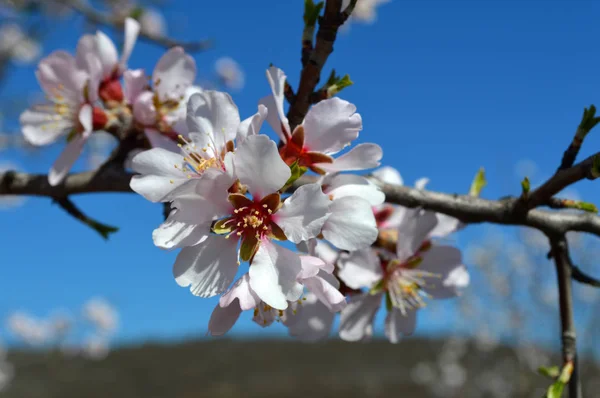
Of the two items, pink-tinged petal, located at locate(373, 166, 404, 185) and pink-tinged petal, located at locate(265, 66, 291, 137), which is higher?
pink-tinged petal, located at locate(373, 166, 404, 185)

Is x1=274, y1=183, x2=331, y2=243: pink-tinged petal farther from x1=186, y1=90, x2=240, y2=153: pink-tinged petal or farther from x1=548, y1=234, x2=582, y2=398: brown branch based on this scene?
x1=548, y1=234, x2=582, y2=398: brown branch

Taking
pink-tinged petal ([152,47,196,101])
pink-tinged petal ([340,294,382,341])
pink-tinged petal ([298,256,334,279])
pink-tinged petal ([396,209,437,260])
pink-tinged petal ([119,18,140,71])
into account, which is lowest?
pink-tinged petal ([298,256,334,279])

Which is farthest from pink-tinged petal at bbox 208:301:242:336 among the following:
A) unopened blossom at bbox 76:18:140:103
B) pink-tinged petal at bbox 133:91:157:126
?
unopened blossom at bbox 76:18:140:103

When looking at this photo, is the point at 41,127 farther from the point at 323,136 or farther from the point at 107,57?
the point at 323,136

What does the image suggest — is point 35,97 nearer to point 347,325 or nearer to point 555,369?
point 347,325

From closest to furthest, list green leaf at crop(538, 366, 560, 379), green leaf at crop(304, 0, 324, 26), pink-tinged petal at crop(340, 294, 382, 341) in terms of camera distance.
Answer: green leaf at crop(304, 0, 324, 26) < green leaf at crop(538, 366, 560, 379) < pink-tinged petal at crop(340, 294, 382, 341)

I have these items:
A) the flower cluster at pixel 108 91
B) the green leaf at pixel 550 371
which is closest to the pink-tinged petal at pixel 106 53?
the flower cluster at pixel 108 91

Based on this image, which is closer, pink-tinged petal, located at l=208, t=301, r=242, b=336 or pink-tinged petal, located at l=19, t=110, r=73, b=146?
pink-tinged petal, located at l=208, t=301, r=242, b=336

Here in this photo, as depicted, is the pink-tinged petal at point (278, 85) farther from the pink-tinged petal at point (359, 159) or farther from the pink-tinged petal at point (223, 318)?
the pink-tinged petal at point (223, 318)
